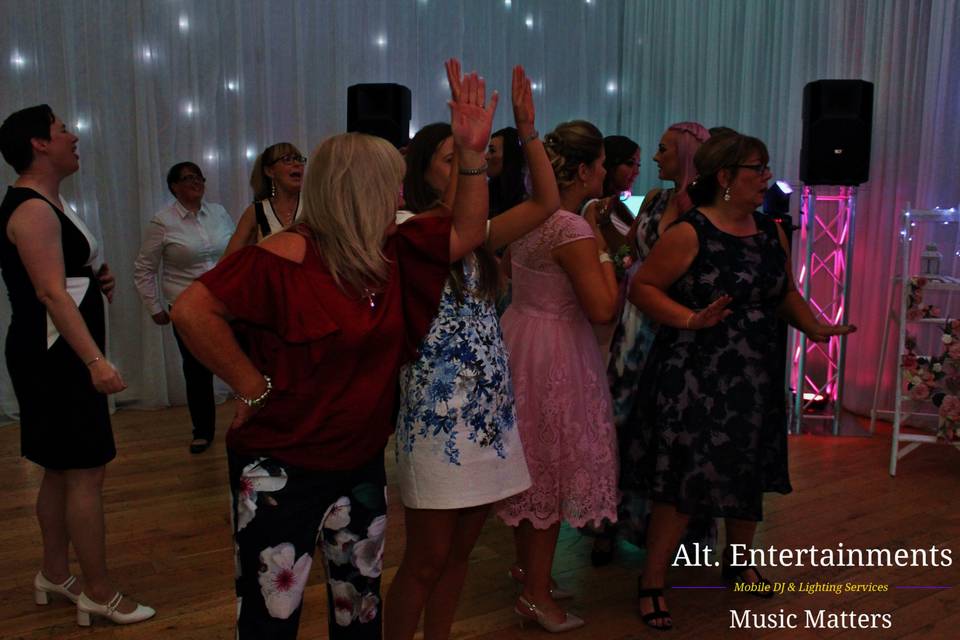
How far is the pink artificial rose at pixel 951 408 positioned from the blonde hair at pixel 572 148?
2.55m

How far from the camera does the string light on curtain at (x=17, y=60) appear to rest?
4621 mm

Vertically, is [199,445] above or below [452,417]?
below

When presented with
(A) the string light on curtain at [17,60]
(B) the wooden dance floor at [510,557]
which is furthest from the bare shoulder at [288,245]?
(A) the string light on curtain at [17,60]

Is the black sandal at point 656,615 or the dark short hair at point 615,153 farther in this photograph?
the dark short hair at point 615,153

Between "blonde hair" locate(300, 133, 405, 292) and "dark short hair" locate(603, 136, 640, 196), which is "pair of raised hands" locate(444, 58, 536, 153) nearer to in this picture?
"blonde hair" locate(300, 133, 405, 292)

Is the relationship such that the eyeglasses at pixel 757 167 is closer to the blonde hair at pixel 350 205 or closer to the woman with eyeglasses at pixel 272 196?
the blonde hair at pixel 350 205

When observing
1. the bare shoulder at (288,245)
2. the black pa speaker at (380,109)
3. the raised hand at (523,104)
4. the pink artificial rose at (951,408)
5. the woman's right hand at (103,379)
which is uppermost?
the black pa speaker at (380,109)

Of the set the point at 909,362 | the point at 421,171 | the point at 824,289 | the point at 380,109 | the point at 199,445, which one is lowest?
the point at 199,445

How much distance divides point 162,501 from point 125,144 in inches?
98.4

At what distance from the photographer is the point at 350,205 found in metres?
1.48

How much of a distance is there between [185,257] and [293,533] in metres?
3.07

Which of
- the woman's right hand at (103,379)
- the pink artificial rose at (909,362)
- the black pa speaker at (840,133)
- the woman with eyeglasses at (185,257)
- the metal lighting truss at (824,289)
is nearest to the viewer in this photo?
the woman's right hand at (103,379)

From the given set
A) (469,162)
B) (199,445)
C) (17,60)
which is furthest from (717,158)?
(17,60)

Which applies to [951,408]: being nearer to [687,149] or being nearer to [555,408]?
[687,149]
